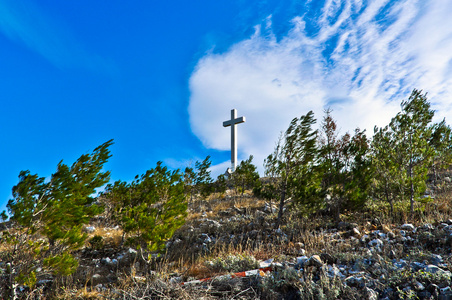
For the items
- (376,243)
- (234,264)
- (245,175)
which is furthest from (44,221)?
(245,175)

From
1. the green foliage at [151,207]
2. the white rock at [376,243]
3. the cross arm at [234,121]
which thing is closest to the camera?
the white rock at [376,243]

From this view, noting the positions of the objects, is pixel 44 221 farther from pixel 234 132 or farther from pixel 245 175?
pixel 234 132

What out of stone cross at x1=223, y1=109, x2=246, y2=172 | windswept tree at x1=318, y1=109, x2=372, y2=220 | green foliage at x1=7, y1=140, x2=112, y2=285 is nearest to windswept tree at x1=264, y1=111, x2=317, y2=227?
windswept tree at x1=318, y1=109, x2=372, y2=220

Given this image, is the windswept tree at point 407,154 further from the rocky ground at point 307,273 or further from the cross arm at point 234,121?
the cross arm at point 234,121

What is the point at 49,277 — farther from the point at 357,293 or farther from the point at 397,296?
the point at 397,296

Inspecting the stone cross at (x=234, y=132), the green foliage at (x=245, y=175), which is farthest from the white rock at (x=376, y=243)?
the stone cross at (x=234, y=132)

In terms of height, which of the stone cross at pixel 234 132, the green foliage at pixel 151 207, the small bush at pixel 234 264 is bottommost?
the small bush at pixel 234 264

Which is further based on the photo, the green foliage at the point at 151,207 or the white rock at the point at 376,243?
the green foliage at the point at 151,207

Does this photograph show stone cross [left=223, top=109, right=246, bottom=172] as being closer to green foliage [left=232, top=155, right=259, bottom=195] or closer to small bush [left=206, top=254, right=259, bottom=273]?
green foliage [left=232, top=155, right=259, bottom=195]

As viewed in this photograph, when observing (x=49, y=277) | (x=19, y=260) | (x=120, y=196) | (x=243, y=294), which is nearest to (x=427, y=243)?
(x=243, y=294)

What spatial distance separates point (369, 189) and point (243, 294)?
7.98 metres

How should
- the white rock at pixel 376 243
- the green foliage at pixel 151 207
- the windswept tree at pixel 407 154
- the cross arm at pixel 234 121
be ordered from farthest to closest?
the cross arm at pixel 234 121
the windswept tree at pixel 407 154
the green foliage at pixel 151 207
the white rock at pixel 376 243

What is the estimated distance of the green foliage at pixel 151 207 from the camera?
20.0 ft

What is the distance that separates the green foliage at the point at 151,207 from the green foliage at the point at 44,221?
133 centimetres
